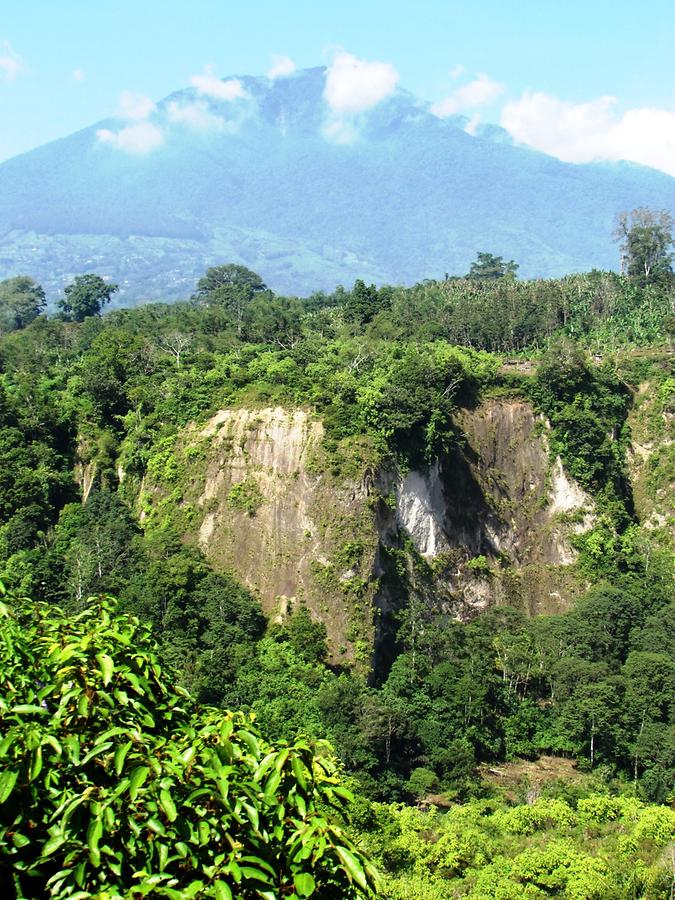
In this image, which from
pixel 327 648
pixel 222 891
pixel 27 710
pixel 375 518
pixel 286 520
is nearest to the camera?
pixel 222 891

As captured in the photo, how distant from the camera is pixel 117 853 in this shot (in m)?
4.31

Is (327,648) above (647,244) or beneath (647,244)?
beneath

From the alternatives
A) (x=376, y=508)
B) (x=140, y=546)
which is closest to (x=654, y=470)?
(x=376, y=508)

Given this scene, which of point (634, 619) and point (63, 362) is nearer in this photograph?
point (634, 619)

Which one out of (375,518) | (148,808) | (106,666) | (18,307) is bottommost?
(148,808)

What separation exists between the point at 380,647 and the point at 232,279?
46683 mm

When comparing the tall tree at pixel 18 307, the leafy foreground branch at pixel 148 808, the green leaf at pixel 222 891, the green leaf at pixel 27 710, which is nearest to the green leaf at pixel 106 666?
the leafy foreground branch at pixel 148 808

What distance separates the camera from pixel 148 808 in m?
4.39

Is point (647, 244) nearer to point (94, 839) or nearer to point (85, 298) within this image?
point (85, 298)

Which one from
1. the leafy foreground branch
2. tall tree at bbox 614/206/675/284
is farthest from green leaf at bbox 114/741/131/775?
tall tree at bbox 614/206/675/284

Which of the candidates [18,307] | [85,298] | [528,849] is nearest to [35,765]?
[528,849]

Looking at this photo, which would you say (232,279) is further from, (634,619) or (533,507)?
(634,619)

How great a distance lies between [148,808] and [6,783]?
0.67 m

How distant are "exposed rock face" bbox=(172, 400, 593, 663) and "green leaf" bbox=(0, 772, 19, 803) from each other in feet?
83.3
